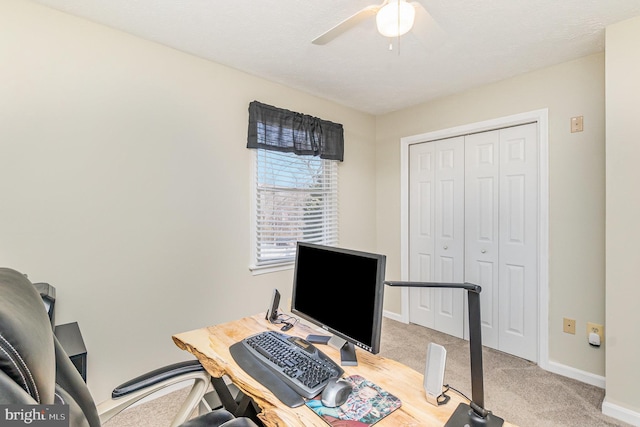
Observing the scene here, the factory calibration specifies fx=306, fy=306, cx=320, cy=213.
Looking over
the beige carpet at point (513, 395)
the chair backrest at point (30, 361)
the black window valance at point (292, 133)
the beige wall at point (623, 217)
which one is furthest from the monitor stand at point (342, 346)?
the beige wall at point (623, 217)

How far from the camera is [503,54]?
90.2 inches

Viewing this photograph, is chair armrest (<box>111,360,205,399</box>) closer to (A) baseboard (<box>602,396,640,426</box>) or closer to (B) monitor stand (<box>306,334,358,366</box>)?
(B) monitor stand (<box>306,334,358,366</box>)

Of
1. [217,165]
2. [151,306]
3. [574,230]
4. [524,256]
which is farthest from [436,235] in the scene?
[151,306]

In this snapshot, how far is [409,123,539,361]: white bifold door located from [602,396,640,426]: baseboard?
0.68 m

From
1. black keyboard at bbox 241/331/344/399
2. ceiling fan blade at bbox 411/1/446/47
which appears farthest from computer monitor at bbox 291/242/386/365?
ceiling fan blade at bbox 411/1/446/47

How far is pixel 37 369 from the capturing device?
60 cm

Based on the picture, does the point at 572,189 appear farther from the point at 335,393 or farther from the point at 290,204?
the point at 335,393

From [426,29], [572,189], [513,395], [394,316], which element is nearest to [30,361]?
[426,29]

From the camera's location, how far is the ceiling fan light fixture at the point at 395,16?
1367 millimetres

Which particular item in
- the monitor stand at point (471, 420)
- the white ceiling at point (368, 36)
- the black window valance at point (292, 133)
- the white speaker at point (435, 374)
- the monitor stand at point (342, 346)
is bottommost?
the monitor stand at point (471, 420)

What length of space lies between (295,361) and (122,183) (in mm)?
1630

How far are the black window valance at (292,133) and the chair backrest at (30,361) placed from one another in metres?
2.00

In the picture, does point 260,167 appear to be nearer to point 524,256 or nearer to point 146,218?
point 146,218

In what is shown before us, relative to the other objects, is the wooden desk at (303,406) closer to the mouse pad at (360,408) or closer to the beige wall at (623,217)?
the mouse pad at (360,408)
